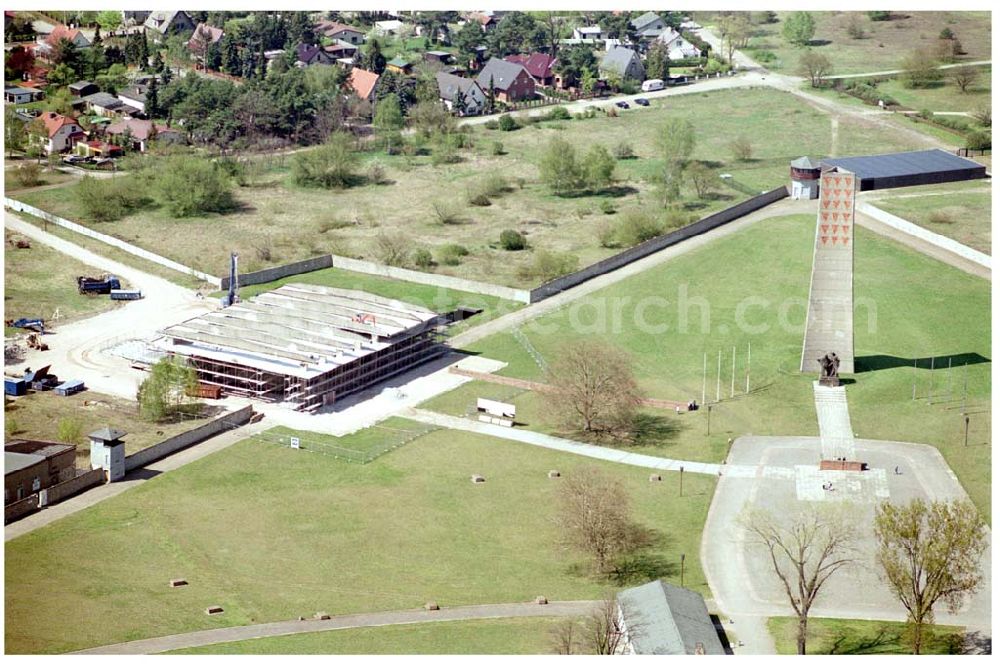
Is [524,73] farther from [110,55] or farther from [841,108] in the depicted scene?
[110,55]

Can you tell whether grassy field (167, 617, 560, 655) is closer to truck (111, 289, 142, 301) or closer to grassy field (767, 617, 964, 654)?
grassy field (767, 617, 964, 654)

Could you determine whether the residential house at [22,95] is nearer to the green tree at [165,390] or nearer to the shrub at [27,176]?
the shrub at [27,176]

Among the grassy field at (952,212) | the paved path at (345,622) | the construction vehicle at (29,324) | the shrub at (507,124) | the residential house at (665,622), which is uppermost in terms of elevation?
the shrub at (507,124)

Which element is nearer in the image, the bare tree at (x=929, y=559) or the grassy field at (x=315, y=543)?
the bare tree at (x=929, y=559)

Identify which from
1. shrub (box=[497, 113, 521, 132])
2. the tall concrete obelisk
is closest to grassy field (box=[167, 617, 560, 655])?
the tall concrete obelisk

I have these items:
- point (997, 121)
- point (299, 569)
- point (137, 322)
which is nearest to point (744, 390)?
point (299, 569)

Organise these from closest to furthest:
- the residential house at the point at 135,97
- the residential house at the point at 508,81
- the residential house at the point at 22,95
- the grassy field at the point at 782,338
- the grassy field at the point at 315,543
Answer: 1. the grassy field at the point at 315,543
2. the grassy field at the point at 782,338
3. the residential house at the point at 135,97
4. the residential house at the point at 22,95
5. the residential house at the point at 508,81

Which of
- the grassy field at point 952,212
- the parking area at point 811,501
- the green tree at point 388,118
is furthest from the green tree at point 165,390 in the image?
the green tree at point 388,118
